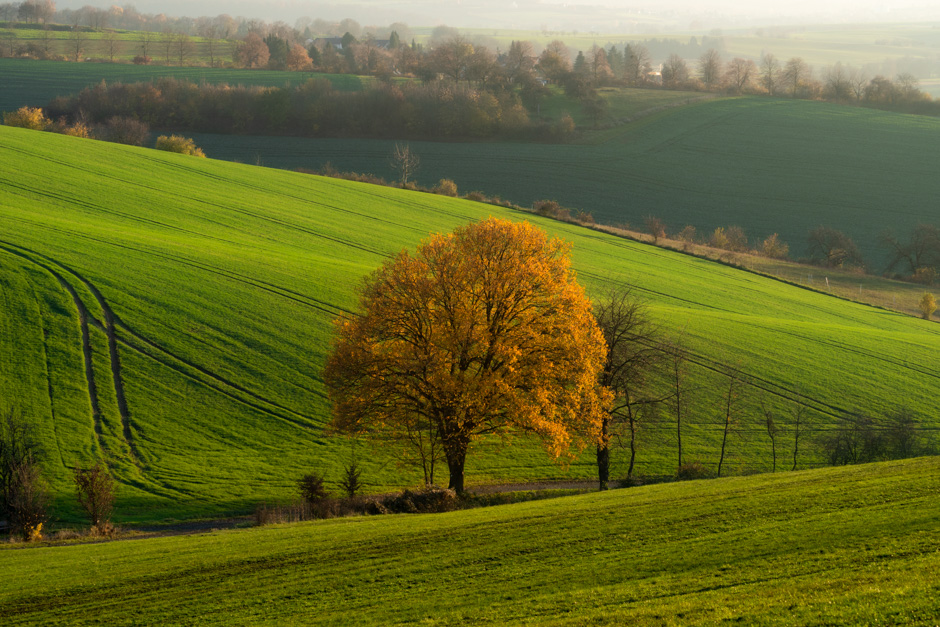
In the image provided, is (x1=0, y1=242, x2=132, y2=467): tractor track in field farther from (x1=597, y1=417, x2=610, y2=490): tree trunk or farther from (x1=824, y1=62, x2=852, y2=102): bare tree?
(x1=824, y1=62, x2=852, y2=102): bare tree

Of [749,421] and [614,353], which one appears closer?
[614,353]

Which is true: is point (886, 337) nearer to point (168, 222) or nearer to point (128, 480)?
point (128, 480)

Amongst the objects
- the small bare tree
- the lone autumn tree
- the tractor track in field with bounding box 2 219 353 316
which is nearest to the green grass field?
the small bare tree

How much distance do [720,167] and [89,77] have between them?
105870mm

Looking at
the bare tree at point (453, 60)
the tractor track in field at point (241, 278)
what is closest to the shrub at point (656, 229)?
the tractor track in field at point (241, 278)

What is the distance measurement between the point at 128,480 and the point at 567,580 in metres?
24.3

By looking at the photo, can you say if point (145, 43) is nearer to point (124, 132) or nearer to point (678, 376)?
point (124, 132)

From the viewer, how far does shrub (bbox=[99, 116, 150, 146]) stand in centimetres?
10319

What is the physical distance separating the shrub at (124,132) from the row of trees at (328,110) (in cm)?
1223

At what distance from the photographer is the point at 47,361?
3959cm

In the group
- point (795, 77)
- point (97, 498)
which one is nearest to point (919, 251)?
point (795, 77)

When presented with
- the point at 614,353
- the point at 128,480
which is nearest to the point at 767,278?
the point at 614,353

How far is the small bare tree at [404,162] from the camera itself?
110375mm

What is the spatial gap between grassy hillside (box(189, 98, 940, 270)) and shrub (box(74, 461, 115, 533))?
7718 cm
